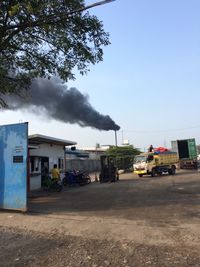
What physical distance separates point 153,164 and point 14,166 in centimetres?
2163

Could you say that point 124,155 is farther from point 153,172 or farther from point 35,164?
point 35,164

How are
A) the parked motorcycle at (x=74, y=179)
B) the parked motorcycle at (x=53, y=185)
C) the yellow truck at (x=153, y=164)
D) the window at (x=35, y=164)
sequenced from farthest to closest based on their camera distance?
1. the yellow truck at (x=153, y=164)
2. the parked motorcycle at (x=74, y=179)
3. the window at (x=35, y=164)
4. the parked motorcycle at (x=53, y=185)

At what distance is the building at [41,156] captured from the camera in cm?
2184

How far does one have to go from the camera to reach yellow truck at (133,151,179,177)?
105 feet

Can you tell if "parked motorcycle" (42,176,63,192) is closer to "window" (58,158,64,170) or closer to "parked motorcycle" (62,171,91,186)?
"parked motorcycle" (62,171,91,186)

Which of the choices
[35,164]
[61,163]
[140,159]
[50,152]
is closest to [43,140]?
[35,164]

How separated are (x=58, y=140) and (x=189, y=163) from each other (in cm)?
2092

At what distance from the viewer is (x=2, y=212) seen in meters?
12.1

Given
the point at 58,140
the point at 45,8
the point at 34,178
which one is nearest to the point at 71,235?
the point at 45,8

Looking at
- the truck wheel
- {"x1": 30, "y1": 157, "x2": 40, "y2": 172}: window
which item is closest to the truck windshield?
the truck wheel

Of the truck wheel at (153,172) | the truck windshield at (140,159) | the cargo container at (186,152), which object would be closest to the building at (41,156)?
the truck windshield at (140,159)

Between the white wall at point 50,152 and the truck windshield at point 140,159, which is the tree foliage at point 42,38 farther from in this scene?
the truck windshield at point 140,159

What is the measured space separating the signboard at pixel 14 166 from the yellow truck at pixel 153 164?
20551 mm

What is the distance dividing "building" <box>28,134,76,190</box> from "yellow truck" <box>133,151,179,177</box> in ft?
27.4
